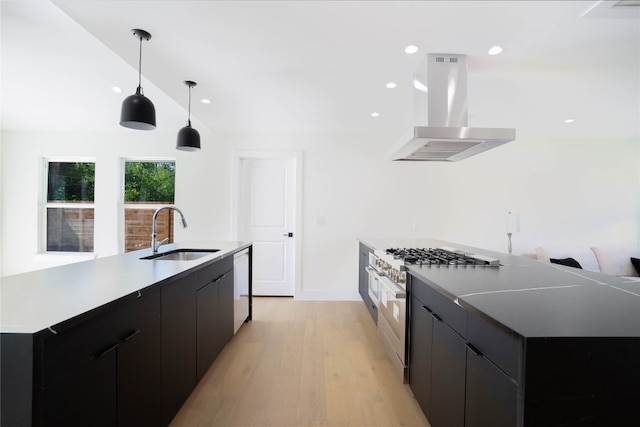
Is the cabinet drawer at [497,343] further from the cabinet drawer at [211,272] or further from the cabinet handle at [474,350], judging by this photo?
the cabinet drawer at [211,272]

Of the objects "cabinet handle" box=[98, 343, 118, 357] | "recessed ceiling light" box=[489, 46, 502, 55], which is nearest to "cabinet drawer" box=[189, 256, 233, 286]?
"cabinet handle" box=[98, 343, 118, 357]

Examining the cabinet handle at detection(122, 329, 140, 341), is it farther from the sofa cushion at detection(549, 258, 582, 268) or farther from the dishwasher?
the sofa cushion at detection(549, 258, 582, 268)

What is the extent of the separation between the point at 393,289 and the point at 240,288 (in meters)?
1.56

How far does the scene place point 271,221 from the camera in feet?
13.8

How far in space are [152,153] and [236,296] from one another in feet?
9.05

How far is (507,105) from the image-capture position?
10.2 feet

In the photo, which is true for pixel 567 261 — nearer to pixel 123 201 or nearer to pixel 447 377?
pixel 447 377

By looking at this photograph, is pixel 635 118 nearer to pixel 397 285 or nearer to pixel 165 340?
pixel 397 285

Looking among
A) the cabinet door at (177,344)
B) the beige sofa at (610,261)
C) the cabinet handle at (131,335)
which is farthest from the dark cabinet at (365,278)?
the beige sofa at (610,261)

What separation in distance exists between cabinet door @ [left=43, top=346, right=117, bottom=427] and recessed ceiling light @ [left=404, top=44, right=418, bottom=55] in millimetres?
2414

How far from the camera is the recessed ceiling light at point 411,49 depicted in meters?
2.04

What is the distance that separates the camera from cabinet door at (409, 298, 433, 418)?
5.00 feet

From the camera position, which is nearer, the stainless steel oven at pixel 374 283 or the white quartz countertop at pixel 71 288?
the white quartz countertop at pixel 71 288

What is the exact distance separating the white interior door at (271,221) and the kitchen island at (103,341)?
7.19 feet
